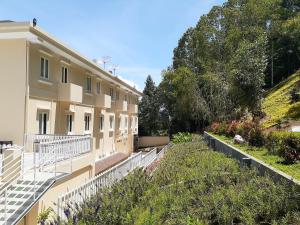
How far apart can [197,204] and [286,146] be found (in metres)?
6.31

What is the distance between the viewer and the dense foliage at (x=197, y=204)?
6898 mm

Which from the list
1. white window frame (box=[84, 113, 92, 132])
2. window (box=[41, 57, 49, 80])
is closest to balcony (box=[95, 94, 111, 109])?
white window frame (box=[84, 113, 92, 132])

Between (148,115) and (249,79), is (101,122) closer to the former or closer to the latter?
(249,79)

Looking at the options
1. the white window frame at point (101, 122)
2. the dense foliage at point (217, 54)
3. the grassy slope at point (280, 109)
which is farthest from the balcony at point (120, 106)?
the grassy slope at point (280, 109)

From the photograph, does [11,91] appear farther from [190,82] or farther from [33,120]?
[190,82]

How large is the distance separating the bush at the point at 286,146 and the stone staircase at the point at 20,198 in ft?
25.9

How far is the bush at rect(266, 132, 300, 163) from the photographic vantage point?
12352 millimetres

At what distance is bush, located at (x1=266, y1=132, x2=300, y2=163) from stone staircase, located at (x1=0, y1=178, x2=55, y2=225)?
7.90 m

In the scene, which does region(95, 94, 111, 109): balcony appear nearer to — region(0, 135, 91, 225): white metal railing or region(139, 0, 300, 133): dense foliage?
region(139, 0, 300, 133): dense foliage

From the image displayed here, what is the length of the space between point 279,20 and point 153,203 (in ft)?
168

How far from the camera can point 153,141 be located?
52.5 metres

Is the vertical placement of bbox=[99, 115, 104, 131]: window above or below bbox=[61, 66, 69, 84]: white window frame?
below

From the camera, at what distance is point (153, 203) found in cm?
823

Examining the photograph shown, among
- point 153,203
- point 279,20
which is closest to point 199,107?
point 279,20
